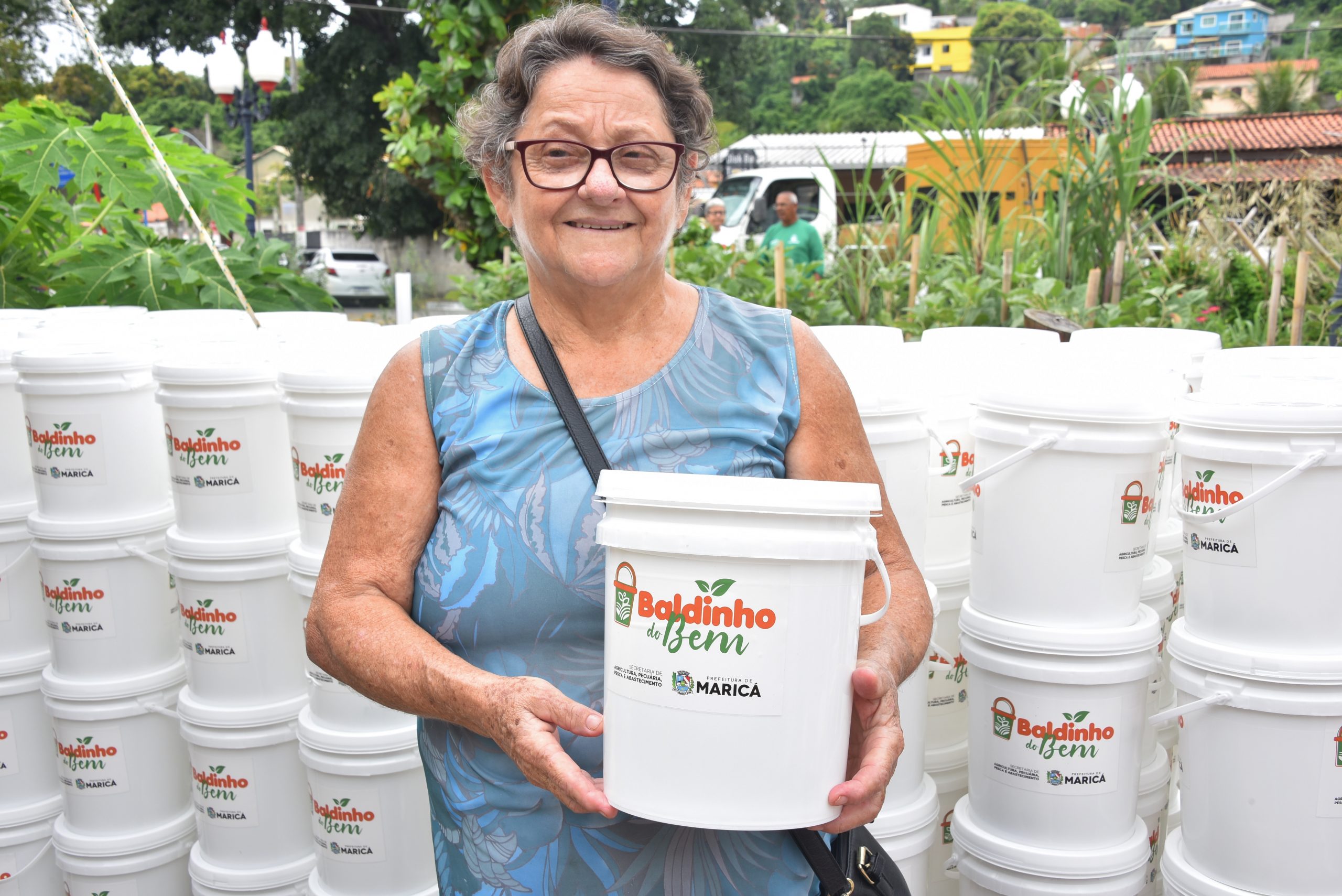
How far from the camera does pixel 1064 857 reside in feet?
7.92

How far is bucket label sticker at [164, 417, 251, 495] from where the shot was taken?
2811mm

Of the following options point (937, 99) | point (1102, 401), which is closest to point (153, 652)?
point (1102, 401)

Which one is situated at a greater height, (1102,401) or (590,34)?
(590,34)

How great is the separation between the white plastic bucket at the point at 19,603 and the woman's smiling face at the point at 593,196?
2.41m

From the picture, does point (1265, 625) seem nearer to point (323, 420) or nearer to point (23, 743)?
point (323, 420)

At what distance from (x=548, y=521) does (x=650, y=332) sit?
1.18 feet

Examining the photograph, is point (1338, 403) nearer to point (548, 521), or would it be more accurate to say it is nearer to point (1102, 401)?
point (1102, 401)

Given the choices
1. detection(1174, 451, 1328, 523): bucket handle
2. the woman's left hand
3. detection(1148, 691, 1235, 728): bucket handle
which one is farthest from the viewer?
detection(1148, 691, 1235, 728): bucket handle

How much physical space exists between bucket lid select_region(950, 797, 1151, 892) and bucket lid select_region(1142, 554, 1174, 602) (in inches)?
21.7

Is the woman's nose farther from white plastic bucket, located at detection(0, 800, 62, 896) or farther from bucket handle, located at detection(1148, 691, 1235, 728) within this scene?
white plastic bucket, located at detection(0, 800, 62, 896)

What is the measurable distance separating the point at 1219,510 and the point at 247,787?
8.47 ft

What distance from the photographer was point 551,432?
166 centimetres

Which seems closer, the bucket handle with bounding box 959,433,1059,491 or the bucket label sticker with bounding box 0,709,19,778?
the bucket handle with bounding box 959,433,1059,491

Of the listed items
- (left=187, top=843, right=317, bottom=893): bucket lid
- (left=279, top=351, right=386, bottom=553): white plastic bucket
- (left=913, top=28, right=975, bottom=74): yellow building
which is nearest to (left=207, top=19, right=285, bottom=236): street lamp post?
(left=187, top=843, right=317, bottom=893): bucket lid
